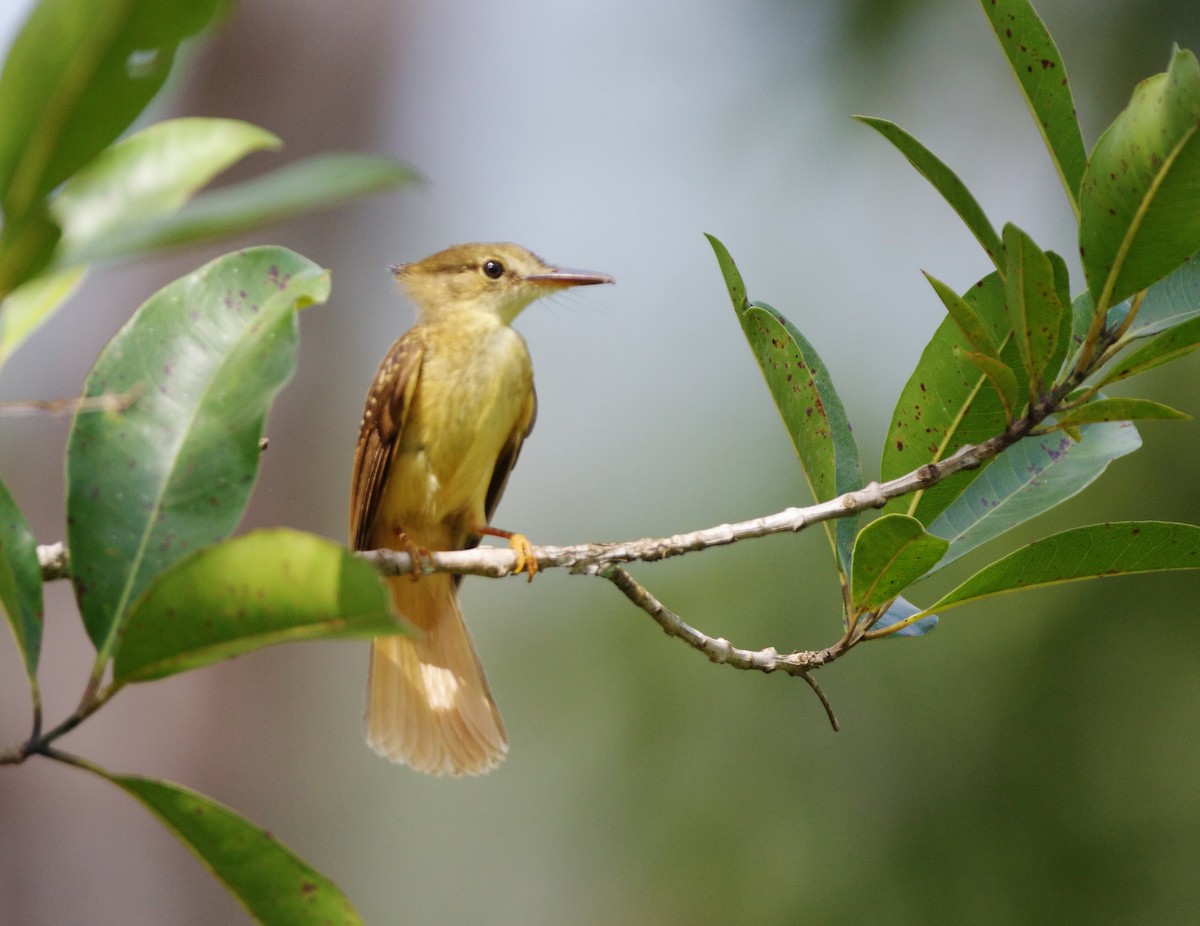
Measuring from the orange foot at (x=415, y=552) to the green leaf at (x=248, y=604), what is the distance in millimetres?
1023

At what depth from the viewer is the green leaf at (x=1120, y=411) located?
1.65m

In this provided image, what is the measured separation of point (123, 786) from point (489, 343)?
94.9 inches

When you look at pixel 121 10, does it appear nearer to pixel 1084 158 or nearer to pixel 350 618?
pixel 350 618

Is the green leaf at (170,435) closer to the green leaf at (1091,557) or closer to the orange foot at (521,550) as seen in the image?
the orange foot at (521,550)

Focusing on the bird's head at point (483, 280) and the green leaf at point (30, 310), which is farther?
the bird's head at point (483, 280)

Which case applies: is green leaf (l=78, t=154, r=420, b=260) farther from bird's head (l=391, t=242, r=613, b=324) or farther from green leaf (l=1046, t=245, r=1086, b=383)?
bird's head (l=391, t=242, r=613, b=324)

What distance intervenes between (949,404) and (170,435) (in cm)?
126

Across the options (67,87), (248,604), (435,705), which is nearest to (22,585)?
(248,604)

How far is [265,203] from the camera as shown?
3.43 feet

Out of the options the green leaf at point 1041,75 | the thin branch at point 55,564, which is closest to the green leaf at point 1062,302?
the green leaf at point 1041,75

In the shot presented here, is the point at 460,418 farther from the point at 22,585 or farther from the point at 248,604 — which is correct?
the point at 248,604

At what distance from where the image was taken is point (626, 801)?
621 cm

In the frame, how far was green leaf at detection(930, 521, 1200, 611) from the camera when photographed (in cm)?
178

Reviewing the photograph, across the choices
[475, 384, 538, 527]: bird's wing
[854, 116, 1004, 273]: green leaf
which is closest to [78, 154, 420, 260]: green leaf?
[854, 116, 1004, 273]: green leaf
